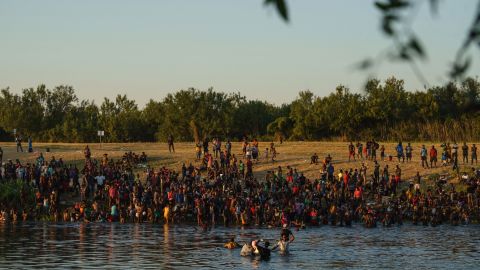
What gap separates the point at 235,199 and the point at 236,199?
59 mm

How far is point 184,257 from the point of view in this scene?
34.3 metres

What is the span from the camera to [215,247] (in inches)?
1455

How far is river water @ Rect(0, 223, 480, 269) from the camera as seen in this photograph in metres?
32.4

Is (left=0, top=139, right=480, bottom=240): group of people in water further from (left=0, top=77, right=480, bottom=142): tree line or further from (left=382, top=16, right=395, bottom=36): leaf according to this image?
(left=382, top=16, right=395, bottom=36): leaf

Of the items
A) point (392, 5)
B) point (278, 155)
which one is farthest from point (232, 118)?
point (392, 5)

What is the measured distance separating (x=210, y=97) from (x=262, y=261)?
2577 inches

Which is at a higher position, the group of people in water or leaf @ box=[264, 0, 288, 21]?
leaf @ box=[264, 0, 288, 21]

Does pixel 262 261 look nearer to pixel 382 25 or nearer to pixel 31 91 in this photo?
pixel 382 25

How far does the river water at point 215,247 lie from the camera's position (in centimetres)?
3241

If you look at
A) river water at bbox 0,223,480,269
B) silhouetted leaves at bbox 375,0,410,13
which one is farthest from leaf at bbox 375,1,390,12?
river water at bbox 0,223,480,269

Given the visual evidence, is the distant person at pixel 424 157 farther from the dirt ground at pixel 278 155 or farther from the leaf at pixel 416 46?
the leaf at pixel 416 46

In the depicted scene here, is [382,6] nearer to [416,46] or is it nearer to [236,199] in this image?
[416,46]

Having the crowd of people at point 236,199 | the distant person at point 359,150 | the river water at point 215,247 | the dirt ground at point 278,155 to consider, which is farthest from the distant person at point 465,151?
the river water at point 215,247

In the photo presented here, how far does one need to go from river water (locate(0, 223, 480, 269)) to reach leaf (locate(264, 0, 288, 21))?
26.4 m
